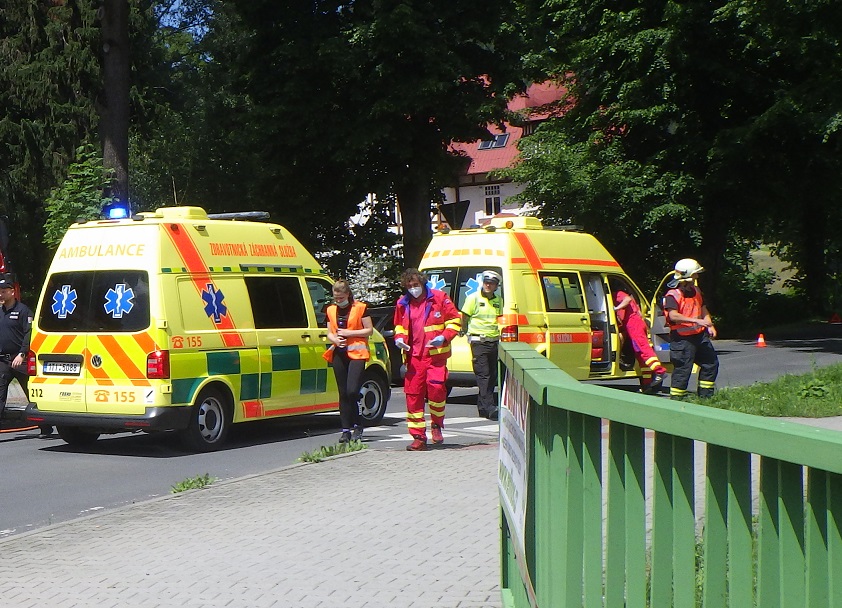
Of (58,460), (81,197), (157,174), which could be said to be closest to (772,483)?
(58,460)

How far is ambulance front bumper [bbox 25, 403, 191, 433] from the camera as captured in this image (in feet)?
37.3

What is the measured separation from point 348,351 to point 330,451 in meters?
1.35

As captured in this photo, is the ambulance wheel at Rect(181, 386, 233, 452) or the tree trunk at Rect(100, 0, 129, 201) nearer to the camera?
the ambulance wheel at Rect(181, 386, 233, 452)

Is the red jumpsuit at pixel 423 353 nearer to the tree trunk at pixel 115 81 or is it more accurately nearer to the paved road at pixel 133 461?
the paved road at pixel 133 461

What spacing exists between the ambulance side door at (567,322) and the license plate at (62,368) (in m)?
6.05

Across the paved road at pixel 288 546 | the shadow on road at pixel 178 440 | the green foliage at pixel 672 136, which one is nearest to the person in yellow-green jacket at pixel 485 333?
the shadow on road at pixel 178 440

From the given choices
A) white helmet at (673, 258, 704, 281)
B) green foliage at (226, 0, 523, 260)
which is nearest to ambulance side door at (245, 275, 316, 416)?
white helmet at (673, 258, 704, 281)

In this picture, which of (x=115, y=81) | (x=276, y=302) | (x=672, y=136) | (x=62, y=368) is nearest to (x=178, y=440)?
(x=62, y=368)

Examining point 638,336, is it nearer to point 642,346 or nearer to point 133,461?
point 642,346

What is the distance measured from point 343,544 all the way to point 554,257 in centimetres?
939

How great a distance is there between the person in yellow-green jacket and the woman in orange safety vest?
2.04m

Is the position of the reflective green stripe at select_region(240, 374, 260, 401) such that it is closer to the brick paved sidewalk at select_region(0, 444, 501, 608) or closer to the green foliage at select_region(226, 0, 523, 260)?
the brick paved sidewalk at select_region(0, 444, 501, 608)

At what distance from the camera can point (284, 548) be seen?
278 inches

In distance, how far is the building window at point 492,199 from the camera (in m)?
72.8
